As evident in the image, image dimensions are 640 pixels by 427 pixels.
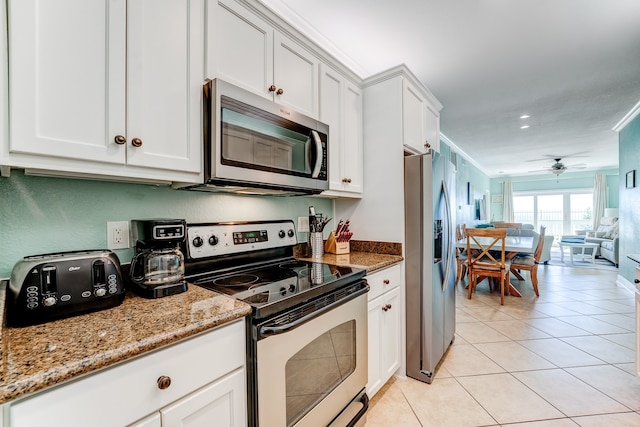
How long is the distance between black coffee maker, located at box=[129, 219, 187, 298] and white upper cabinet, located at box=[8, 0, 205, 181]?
20 cm

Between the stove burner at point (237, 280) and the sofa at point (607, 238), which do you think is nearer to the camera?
the stove burner at point (237, 280)

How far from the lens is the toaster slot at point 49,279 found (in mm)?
821

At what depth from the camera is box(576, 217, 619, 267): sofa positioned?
6146mm

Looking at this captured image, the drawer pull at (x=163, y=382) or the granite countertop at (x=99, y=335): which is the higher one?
the granite countertop at (x=99, y=335)

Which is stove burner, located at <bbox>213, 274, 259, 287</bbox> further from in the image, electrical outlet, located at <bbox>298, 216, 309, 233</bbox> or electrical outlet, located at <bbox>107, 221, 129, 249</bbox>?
electrical outlet, located at <bbox>298, 216, 309, 233</bbox>

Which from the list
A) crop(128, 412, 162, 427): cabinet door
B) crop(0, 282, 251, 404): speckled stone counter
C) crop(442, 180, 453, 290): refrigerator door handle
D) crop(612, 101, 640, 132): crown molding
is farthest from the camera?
crop(612, 101, 640, 132): crown molding

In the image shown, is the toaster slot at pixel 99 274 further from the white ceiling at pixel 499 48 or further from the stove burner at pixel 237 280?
the white ceiling at pixel 499 48

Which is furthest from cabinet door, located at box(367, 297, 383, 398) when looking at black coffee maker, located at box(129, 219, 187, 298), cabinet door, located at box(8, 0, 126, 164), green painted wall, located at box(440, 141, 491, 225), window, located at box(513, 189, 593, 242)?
window, located at box(513, 189, 593, 242)

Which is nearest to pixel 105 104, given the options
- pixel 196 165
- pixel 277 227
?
pixel 196 165

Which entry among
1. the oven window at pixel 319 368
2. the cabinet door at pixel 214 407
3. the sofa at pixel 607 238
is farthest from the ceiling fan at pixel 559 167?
the cabinet door at pixel 214 407

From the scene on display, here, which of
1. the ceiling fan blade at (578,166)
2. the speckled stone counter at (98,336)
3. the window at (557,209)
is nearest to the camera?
the speckled stone counter at (98,336)

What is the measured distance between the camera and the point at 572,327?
2.94m

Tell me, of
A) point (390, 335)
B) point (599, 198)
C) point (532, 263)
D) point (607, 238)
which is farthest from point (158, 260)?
point (599, 198)

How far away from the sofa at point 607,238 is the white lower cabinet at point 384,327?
7.14 m
